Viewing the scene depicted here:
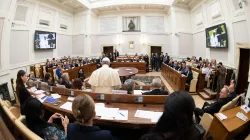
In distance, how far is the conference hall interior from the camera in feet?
5.21

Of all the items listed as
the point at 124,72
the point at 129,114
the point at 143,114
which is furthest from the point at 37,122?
the point at 124,72

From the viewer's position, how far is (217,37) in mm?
7793

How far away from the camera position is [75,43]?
14.4m

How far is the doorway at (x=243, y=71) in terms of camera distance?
573cm

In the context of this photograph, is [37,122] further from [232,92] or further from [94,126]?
[232,92]

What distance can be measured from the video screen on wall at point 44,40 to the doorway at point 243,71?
440 inches

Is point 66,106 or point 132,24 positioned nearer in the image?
point 66,106

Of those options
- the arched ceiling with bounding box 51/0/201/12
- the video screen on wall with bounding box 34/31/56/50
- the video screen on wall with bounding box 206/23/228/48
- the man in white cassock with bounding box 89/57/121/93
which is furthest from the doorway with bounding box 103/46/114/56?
the man in white cassock with bounding box 89/57/121/93

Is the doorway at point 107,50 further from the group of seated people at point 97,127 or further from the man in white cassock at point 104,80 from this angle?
the group of seated people at point 97,127

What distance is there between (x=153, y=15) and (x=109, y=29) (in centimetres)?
452

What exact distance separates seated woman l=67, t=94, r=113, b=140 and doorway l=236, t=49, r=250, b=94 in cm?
649

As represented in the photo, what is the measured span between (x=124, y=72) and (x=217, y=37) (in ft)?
17.1

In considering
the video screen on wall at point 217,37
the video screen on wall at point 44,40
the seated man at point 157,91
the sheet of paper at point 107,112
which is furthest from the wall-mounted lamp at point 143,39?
the sheet of paper at point 107,112

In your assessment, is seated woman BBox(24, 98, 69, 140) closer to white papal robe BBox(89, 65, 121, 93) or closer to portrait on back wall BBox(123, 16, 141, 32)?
white papal robe BBox(89, 65, 121, 93)
